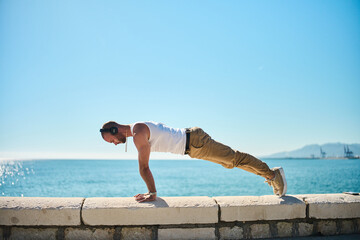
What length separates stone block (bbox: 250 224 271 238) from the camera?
3215 mm

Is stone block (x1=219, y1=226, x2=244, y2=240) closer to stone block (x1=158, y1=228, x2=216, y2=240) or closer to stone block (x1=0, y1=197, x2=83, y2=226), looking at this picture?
stone block (x1=158, y1=228, x2=216, y2=240)

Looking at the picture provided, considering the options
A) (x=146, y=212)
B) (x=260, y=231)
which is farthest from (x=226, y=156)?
(x=146, y=212)

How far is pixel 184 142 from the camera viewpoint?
337 cm

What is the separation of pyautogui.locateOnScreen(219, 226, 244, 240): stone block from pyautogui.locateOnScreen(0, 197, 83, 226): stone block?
160cm

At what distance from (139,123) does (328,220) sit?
2612 mm

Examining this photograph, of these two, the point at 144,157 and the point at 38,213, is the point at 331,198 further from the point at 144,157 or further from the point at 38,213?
the point at 38,213

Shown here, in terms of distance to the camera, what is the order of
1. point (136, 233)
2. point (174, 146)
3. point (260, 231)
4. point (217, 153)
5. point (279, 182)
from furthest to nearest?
point (279, 182)
point (217, 153)
point (174, 146)
point (260, 231)
point (136, 233)

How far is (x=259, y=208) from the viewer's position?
3.20 meters

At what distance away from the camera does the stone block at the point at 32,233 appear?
9.61 ft

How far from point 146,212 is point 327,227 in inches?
88.3

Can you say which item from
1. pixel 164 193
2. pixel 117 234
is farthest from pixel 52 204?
pixel 164 193

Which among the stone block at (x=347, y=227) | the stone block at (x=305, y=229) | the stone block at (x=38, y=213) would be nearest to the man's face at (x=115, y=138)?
the stone block at (x=38, y=213)

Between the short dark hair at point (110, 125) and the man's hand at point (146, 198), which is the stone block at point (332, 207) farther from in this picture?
the short dark hair at point (110, 125)

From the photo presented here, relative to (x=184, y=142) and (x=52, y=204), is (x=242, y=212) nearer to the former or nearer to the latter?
(x=184, y=142)
